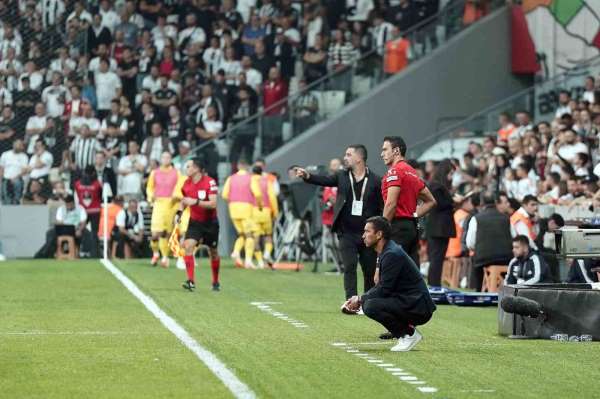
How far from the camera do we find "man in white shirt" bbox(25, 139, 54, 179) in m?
36.1

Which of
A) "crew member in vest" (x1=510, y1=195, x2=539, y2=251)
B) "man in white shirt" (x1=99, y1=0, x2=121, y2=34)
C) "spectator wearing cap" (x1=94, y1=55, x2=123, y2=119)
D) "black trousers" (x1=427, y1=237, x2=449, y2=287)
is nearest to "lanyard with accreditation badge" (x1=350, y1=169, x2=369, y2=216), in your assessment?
"black trousers" (x1=427, y1=237, x2=449, y2=287)

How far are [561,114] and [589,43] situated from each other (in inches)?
239

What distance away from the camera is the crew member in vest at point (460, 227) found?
85.4ft

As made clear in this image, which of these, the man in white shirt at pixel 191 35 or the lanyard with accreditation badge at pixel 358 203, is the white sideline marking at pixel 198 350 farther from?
the man in white shirt at pixel 191 35

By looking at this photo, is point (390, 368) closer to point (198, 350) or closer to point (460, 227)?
point (198, 350)

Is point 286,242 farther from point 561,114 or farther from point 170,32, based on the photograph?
point 170,32

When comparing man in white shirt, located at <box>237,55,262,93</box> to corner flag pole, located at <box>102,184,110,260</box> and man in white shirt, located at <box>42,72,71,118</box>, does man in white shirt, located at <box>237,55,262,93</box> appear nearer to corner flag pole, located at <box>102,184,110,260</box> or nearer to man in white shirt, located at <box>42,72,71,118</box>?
man in white shirt, located at <box>42,72,71,118</box>

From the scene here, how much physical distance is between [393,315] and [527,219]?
10.4m

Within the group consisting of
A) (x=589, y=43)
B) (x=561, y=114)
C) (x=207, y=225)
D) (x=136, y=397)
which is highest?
(x=589, y=43)

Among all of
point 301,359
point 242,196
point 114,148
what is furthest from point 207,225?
point 114,148

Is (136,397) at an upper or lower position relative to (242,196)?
lower

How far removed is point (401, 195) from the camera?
17312mm

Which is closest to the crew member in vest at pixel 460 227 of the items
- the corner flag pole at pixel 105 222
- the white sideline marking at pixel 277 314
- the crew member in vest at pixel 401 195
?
the white sideline marking at pixel 277 314

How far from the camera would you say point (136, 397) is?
1077cm
